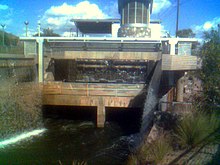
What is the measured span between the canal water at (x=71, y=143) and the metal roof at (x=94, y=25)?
15072 millimetres

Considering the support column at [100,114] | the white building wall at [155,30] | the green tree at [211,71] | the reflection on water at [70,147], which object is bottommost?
the reflection on water at [70,147]

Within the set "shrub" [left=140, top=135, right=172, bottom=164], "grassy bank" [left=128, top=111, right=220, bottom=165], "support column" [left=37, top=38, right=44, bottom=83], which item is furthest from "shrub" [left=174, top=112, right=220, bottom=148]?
"support column" [left=37, top=38, right=44, bottom=83]

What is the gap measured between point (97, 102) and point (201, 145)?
8.77 meters

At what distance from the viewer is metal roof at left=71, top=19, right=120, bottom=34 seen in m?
30.1

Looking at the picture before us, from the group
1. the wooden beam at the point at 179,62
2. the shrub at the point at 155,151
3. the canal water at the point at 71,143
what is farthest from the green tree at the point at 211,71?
the canal water at the point at 71,143

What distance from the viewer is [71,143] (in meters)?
12.4

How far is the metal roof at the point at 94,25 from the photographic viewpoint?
30100 mm

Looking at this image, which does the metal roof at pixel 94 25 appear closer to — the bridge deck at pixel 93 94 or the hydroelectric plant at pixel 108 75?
the hydroelectric plant at pixel 108 75

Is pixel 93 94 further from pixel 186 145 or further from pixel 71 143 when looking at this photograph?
pixel 186 145

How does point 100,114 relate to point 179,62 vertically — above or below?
below

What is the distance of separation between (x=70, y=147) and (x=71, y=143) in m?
0.63

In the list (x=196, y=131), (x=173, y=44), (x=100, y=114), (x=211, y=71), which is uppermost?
(x=173, y=44)

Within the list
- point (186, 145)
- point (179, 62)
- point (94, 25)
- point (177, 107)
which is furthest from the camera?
point (94, 25)

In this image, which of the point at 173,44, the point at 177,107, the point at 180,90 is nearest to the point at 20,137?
the point at 177,107
